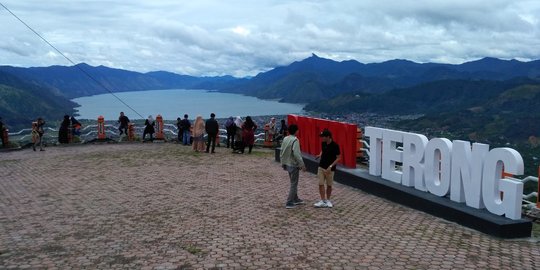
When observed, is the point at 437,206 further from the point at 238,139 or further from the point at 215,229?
the point at 238,139

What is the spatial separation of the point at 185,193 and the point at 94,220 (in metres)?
2.68

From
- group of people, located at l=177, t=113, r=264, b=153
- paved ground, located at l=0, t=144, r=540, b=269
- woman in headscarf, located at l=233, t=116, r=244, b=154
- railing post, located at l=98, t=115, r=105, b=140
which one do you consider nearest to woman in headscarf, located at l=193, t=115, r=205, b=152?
group of people, located at l=177, t=113, r=264, b=153

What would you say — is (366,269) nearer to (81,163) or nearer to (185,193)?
(185,193)

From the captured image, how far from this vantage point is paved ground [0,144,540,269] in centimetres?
640

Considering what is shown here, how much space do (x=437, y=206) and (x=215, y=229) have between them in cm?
432

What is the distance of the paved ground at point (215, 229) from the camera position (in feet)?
21.0

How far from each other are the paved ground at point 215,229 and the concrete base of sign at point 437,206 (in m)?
0.20

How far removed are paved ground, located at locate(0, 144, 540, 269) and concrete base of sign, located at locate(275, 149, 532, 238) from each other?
20cm

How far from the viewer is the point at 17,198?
10484 mm

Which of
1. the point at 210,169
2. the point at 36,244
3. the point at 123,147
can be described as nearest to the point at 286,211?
the point at 36,244

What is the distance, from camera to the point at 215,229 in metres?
7.86

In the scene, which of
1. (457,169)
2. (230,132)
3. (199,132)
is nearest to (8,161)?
(199,132)

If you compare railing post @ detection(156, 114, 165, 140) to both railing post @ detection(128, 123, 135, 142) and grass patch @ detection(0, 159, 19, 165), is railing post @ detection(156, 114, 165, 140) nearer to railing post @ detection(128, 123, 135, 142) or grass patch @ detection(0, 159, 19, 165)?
railing post @ detection(128, 123, 135, 142)

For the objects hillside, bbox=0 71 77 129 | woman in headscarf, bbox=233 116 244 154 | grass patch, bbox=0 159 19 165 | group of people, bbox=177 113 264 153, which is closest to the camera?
grass patch, bbox=0 159 19 165
